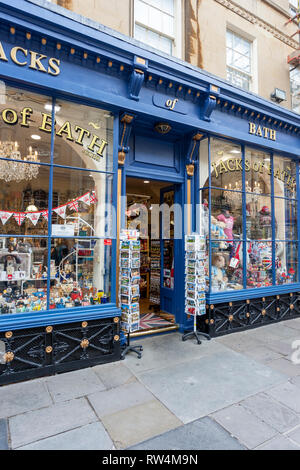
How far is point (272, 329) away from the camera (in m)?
6.81

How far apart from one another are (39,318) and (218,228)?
4.51m

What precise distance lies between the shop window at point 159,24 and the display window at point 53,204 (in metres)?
3.07

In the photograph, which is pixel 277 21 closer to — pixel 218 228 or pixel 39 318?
pixel 218 228

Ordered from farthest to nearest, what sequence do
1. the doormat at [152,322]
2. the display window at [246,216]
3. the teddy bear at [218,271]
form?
the display window at [246,216] → the teddy bear at [218,271] → the doormat at [152,322]

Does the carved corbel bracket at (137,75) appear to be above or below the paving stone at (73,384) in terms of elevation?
above

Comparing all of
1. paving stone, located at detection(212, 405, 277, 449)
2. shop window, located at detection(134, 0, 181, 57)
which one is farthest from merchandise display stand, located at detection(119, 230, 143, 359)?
shop window, located at detection(134, 0, 181, 57)

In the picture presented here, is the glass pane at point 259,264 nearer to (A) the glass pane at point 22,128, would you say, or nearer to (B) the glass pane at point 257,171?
(B) the glass pane at point 257,171

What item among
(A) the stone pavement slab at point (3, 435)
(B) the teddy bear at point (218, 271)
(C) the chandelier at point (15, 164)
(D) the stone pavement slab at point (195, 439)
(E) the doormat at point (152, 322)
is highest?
(C) the chandelier at point (15, 164)

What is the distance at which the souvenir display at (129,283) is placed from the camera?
4973mm

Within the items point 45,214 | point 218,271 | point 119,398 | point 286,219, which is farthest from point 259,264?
point 45,214

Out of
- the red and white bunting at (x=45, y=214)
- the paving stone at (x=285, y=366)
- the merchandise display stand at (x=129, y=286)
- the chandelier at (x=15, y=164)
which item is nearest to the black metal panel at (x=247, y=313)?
the paving stone at (x=285, y=366)

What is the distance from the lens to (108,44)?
471 cm

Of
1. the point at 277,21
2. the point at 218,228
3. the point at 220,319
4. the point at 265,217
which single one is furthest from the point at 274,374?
the point at 277,21
